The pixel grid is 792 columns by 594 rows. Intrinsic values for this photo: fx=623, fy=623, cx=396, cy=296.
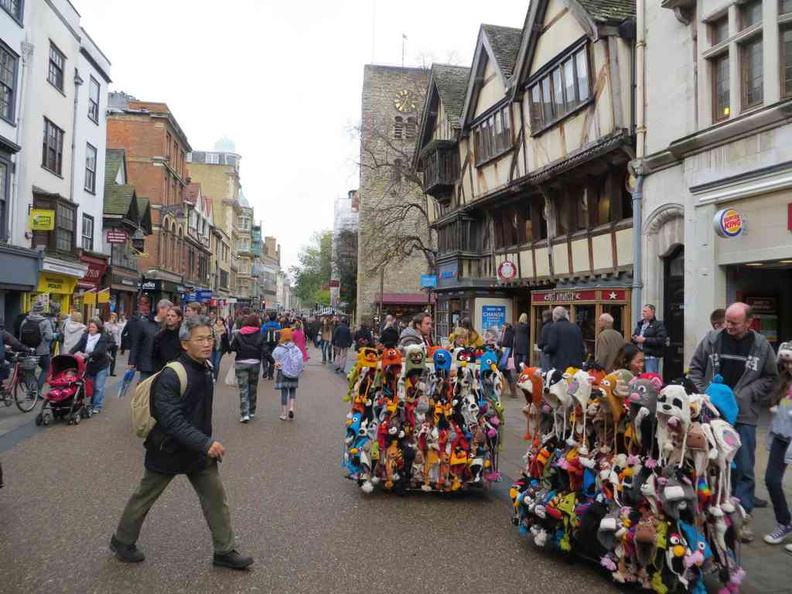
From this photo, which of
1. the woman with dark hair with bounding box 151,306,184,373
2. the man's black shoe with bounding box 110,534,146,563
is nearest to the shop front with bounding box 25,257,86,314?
the woman with dark hair with bounding box 151,306,184,373

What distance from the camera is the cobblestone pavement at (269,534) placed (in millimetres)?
4070

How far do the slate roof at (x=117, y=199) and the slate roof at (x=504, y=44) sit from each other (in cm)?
1929

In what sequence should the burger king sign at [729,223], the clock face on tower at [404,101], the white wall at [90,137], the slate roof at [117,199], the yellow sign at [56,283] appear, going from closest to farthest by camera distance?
the burger king sign at [729,223] → the yellow sign at [56,283] → the white wall at [90,137] → the slate roof at [117,199] → the clock face on tower at [404,101]

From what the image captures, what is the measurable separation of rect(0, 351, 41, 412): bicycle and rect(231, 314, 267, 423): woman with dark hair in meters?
3.68

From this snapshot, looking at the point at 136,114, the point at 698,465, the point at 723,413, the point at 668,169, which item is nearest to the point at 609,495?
the point at 698,465

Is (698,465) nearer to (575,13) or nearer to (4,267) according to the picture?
(575,13)

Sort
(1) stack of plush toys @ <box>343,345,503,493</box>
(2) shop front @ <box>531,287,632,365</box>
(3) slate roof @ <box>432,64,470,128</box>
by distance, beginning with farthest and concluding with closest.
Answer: (3) slate roof @ <box>432,64,470,128</box> < (2) shop front @ <box>531,287,632,365</box> < (1) stack of plush toys @ <box>343,345,503,493</box>

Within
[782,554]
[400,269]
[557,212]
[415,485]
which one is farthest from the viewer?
[400,269]

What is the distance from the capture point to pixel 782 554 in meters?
4.63

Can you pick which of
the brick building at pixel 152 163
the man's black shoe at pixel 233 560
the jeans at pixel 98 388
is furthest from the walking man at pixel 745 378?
the brick building at pixel 152 163

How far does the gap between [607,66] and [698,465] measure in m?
12.1

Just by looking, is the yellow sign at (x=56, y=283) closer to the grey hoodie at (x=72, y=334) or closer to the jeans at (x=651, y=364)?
the grey hoodie at (x=72, y=334)

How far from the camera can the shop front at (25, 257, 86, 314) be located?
2108cm

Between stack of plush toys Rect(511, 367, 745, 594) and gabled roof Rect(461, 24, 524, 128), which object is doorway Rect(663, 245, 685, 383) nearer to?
stack of plush toys Rect(511, 367, 745, 594)
